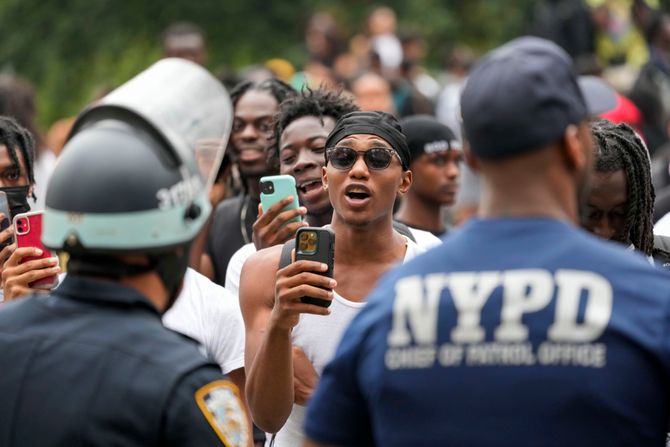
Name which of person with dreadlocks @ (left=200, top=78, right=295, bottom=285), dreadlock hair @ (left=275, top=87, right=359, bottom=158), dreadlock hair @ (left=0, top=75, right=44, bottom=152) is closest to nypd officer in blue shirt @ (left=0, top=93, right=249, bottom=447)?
dreadlock hair @ (left=275, top=87, right=359, bottom=158)

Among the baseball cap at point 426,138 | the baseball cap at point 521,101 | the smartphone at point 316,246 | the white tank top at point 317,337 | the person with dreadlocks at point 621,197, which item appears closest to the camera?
the baseball cap at point 521,101

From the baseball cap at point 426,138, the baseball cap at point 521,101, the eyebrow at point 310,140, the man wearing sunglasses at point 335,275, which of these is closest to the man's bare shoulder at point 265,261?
the man wearing sunglasses at point 335,275

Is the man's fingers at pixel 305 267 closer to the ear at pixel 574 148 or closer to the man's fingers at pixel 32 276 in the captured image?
the man's fingers at pixel 32 276

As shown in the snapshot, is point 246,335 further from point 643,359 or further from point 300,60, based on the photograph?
point 300,60

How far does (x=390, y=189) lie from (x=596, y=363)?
3061 millimetres

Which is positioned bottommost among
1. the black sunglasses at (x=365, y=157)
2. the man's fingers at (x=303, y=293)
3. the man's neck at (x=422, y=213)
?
the man's neck at (x=422, y=213)

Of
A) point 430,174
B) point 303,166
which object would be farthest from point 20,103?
point 303,166

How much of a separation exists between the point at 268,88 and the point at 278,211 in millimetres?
2215

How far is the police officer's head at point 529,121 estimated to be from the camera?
3.48 metres

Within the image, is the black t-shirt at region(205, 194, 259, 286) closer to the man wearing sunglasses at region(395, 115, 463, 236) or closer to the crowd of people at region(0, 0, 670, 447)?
the man wearing sunglasses at region(395, 115, 463, 236)

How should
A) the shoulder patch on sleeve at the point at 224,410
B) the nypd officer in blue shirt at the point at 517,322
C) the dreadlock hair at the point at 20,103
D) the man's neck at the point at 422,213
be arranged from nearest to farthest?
the nypd officer in blue shirt at the point at 517,322 → the shoulder patch on sleeve at the point at 224,410 → the man's neck at the point at 422,213 → the dreadlock hair at the point at 20,103

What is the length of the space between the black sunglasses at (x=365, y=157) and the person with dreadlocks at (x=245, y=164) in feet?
4.81

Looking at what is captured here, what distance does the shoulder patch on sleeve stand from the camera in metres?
3.59

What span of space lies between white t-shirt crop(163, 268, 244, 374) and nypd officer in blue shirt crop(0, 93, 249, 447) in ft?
7.42
